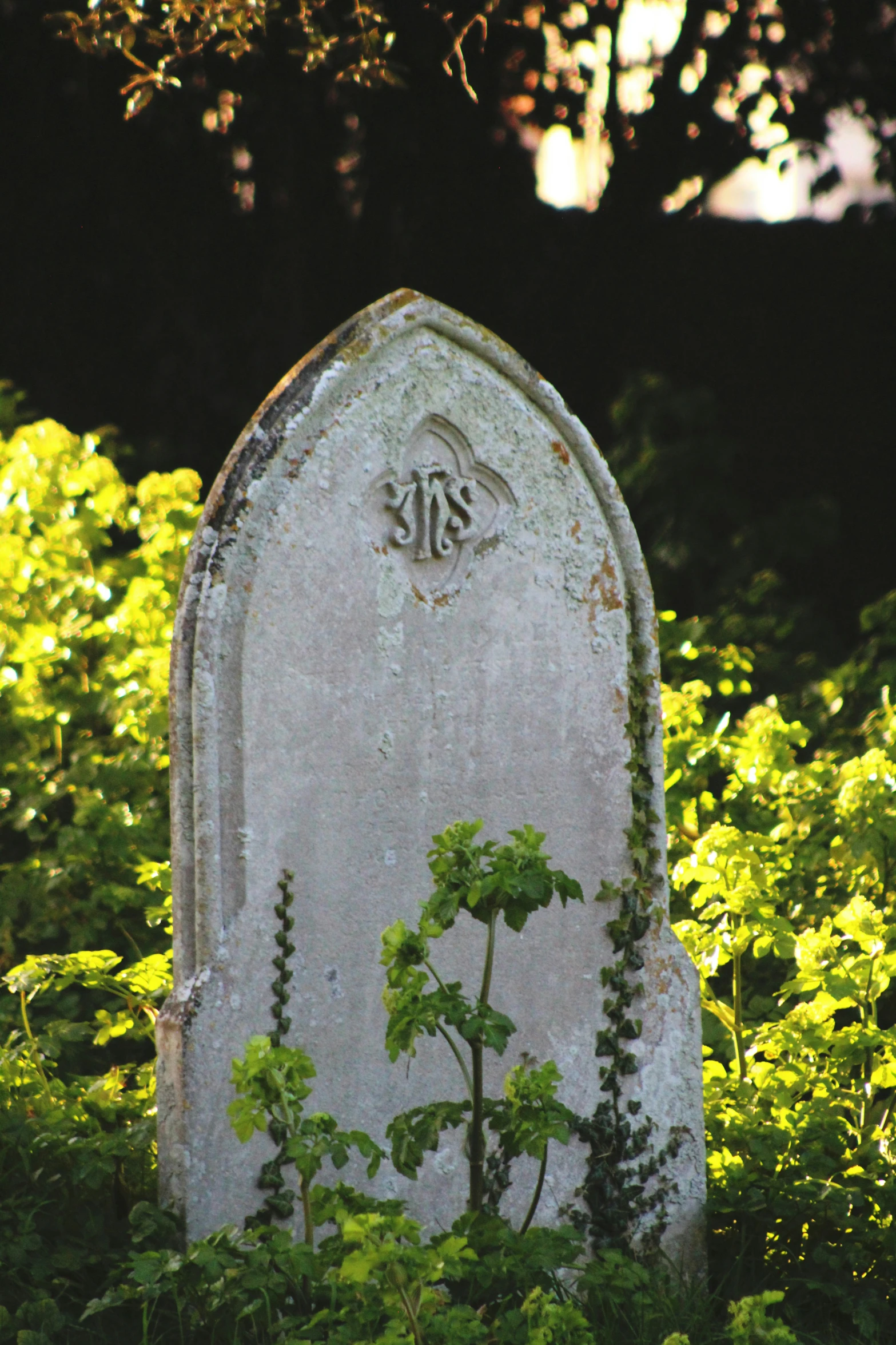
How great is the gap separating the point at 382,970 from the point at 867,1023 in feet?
3.32

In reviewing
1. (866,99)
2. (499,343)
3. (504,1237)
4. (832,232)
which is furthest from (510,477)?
(832,232)

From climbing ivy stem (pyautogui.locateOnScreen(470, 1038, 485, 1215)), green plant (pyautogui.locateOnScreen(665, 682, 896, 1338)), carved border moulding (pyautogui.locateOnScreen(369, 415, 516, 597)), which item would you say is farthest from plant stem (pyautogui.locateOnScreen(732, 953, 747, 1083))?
carved border moulding (pyautogui.locateOnScreen(369, 415, 516, 597))

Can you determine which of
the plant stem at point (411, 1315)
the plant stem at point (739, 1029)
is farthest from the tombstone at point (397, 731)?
the plant stem at point (411, 1315)

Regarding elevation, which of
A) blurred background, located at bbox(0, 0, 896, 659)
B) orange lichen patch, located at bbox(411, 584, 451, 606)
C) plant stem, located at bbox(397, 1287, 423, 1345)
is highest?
blurred background, located at bbox(0, 0, 896, 659)

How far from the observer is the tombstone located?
214 cm

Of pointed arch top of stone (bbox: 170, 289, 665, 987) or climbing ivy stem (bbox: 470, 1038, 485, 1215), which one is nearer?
climbing ivy stem (bbox: 470, 1038, 485, 1215)

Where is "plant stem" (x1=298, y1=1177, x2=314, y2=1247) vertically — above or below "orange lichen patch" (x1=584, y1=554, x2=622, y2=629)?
below

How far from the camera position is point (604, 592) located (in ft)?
8.16

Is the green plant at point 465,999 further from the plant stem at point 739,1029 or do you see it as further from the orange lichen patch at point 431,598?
the plant stem at point 739,1029

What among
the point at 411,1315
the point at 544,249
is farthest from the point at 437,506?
the point at 544,249

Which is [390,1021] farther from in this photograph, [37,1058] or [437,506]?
[37,1058]

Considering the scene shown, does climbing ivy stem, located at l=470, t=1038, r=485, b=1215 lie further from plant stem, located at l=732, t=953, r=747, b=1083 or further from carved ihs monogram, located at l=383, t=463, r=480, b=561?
plant stem, located at l=732, t=953, r=747, b=1083

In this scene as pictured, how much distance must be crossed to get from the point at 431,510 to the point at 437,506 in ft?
0.04

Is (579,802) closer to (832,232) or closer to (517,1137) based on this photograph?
(517,1137)
